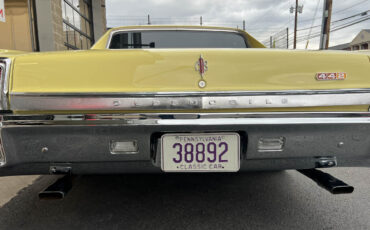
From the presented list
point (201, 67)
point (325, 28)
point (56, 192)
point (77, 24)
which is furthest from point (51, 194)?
point (325, 28)

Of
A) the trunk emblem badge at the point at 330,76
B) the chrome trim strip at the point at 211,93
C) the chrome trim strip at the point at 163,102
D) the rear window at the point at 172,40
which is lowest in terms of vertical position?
the chrome trim strip at the point at 163,102

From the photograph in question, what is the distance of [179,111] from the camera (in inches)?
59.2

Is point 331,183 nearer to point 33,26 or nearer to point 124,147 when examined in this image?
point 124,147

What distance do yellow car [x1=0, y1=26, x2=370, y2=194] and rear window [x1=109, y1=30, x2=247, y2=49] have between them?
39.9 inches

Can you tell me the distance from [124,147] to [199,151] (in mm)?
423

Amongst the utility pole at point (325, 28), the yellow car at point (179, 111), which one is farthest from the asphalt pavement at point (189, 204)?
the utility pole at point (325, 28)

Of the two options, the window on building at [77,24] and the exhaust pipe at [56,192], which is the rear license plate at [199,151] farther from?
the window on building at [77,24]

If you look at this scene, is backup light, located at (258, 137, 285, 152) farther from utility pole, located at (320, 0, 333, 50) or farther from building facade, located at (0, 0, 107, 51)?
utility pole, located at (320, 0, 333, 50)

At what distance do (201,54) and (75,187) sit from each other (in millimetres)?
1791

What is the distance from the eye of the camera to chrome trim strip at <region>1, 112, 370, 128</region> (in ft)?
4.80

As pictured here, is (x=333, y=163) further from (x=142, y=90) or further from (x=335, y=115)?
(x=142, y=90)

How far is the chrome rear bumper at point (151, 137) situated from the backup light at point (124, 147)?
22mm

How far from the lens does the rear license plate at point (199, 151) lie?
1532 mm

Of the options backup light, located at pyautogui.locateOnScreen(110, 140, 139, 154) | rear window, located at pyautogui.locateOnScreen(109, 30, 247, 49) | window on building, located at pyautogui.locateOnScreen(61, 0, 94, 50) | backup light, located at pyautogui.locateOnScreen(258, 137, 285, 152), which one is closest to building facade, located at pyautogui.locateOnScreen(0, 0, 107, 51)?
window on building, located at pyautogui.locateOnScreen(61, 0, 94, 50)
